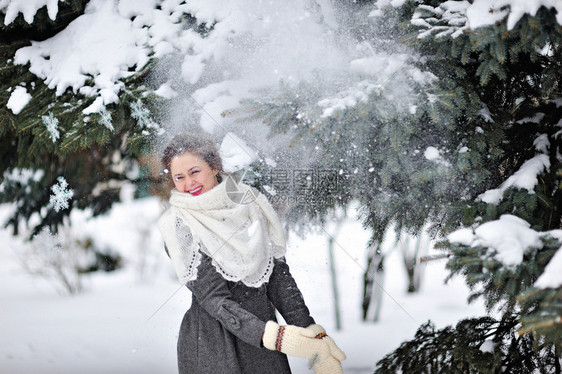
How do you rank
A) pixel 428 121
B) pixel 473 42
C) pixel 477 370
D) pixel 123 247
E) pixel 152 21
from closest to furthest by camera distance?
pixel 473 42
pixel 428 121
pixel 477 370
pixel 152 21
pixel 123 247

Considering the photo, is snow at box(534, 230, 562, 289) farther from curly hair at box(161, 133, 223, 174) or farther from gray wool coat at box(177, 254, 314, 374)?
curly hair at box(161, 133, 223, 174)

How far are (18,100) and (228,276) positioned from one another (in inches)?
44.3

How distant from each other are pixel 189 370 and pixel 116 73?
43.6 inches

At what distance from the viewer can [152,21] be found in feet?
7.07

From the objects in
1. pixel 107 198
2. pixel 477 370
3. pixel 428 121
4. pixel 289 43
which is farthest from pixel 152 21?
pixel 477 370

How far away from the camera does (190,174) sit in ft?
6.05

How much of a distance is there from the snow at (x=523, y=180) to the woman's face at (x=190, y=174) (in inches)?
35.1

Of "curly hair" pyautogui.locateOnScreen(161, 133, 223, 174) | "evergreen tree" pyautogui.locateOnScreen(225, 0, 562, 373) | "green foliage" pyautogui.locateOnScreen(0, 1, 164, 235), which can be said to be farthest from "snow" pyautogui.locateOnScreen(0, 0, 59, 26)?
"evergreen tree" pyautogui.locateOnScreen(225, 0, 562, 373)

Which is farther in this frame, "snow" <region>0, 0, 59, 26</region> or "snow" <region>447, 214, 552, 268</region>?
"snow" <region>0, 0, 59, 26</region>

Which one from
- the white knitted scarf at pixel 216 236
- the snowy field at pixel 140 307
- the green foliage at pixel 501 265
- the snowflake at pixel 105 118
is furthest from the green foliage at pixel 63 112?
the green foliage at pixel 501 265

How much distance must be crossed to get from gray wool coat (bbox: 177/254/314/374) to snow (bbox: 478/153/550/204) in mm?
710

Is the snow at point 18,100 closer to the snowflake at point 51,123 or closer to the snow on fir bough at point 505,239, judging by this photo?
the snowflake at point 51,123

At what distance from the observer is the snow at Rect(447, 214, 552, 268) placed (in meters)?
1.48

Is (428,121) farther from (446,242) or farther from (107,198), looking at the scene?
(107,198)
